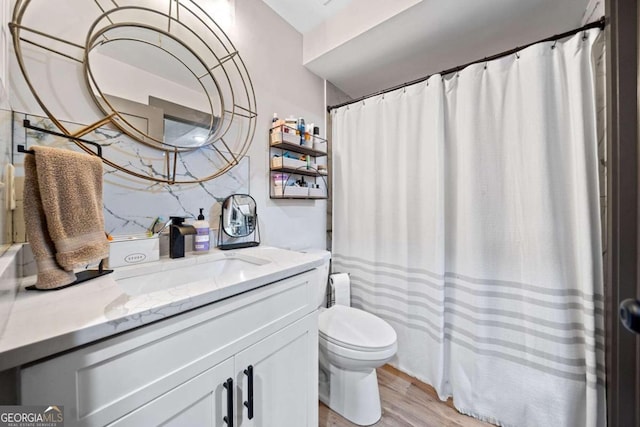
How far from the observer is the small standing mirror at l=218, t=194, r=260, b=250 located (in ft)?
4.24

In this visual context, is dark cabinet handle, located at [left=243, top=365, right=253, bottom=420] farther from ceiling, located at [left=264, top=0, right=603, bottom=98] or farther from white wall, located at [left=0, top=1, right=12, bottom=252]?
ceiling, located at [left=264, top=0, right=603, bottom=98]

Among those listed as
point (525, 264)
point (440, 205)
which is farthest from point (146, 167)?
point (525, 264)

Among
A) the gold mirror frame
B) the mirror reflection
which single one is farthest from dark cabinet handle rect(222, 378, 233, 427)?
the gold mirror frame

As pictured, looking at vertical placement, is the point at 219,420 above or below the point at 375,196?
below

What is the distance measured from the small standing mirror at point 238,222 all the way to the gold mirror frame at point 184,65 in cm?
18

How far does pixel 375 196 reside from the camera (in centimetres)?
179

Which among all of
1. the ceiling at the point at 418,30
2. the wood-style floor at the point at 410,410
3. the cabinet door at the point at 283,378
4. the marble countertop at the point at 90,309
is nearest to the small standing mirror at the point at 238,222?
the marble countertop at the point at 90,309

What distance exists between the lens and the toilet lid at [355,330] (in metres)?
1.21

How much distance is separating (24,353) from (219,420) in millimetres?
507

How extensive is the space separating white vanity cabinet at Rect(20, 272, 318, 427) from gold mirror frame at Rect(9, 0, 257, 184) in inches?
28.4

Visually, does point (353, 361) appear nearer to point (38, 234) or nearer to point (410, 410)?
point (410, 410)

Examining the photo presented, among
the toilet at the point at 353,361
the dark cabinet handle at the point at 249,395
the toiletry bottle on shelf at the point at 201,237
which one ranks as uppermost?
Answer: the toiletry bottle on shelf at the point at 201,237

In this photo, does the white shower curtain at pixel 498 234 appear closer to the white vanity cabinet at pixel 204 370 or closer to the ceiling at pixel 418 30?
the ceiling at pixel 418 30

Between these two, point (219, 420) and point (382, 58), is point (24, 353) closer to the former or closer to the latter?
point (219, 420)
